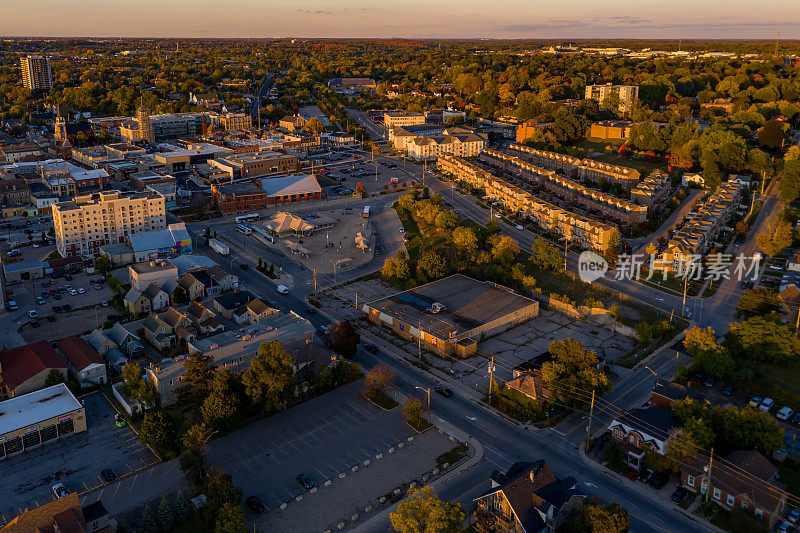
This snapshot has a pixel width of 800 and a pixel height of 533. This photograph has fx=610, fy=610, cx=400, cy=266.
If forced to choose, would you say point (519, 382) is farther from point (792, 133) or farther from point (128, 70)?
point (128, 70)

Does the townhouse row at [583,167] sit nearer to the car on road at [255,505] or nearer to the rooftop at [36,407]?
the car on road at [255,505]

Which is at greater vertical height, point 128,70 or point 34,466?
point 128,70

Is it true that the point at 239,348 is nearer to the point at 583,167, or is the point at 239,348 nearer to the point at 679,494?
the point at 679,494

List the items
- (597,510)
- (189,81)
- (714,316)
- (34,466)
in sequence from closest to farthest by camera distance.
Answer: (597,510) < (34,466) < (714,316) < (189,81)

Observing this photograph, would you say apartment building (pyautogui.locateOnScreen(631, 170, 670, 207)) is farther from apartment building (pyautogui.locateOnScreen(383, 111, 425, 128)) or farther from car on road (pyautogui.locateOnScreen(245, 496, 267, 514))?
apartment building (pyautogui.locateOnScreen(383, 111, 425, 128))

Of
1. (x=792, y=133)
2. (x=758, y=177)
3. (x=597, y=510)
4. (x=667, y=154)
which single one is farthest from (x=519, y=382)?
(x=792, y=133)

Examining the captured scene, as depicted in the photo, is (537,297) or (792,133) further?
(792,133)

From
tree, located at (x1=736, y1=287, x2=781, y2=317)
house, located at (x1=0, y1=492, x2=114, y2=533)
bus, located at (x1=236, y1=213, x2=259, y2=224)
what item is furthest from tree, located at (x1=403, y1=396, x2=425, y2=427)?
bus, located at (x1=236, y1=213, x2=259, y2=224)
